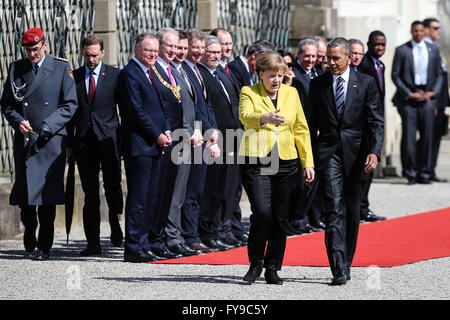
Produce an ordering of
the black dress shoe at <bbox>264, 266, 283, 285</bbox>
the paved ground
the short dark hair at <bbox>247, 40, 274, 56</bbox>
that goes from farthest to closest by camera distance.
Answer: the short dark hair at <bbox>247, 40, 274, 56</bbox> → the black dress shoe at <bbox>264, 266, 283, 285</bbox> → the paved ground

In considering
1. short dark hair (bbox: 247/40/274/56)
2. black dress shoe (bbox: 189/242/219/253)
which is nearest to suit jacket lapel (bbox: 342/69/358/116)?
black dress shoe (bbox: 189/242/219/253)

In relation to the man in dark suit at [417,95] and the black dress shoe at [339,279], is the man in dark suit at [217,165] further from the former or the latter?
the man in dark suit at [417,95]

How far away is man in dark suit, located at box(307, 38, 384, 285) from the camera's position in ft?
32.0

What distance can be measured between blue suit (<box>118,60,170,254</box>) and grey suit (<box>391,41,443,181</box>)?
25.2ft

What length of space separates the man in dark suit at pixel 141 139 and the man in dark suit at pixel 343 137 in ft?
5.47

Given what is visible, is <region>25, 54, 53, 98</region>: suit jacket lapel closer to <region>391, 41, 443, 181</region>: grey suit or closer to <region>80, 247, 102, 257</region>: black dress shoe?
<region>80, 247, 102, 257</region>: black dress shoe

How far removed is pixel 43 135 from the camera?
1099cm

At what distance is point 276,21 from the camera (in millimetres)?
17812

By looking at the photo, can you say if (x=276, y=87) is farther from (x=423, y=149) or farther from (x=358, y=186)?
(x=423, y=149)

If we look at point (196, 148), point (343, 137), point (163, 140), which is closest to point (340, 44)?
point (343, 137)

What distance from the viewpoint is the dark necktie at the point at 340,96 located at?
32.3ft

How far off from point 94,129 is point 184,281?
224cm

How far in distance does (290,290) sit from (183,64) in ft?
10.5
